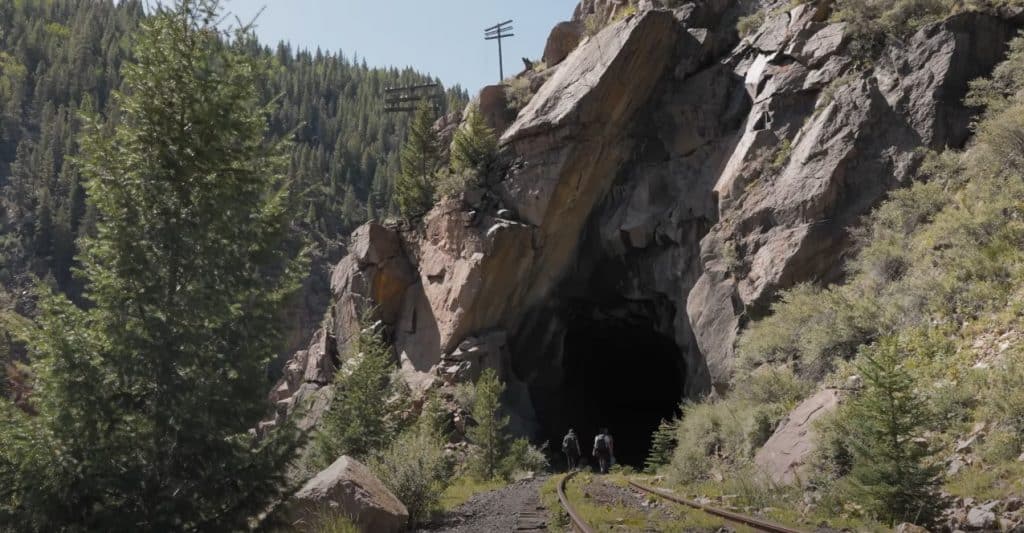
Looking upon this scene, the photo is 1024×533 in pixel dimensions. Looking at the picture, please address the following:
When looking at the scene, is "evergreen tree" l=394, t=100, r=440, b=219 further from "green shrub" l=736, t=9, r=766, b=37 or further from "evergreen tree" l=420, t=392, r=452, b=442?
"green shrub" l=736, t=9, r=766, b=37

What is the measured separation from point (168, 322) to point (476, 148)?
22.0 metres

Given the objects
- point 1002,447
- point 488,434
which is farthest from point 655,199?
point 1002,447

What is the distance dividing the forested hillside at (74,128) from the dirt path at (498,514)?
52196 mm

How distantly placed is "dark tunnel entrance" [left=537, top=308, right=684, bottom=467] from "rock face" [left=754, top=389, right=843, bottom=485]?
50.6 ft

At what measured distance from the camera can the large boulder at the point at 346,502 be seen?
8538mm

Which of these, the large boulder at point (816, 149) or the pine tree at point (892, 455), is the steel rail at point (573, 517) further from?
the large boulder at point (816, 149)

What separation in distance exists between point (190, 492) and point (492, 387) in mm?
12594

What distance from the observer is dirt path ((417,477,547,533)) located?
9367mm

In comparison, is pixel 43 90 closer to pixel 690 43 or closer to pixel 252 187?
pixel 690 43

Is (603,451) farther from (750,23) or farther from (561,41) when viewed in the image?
(561,41)

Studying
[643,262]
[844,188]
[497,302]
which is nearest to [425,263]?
[497,302]

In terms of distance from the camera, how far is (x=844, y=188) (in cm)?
1769

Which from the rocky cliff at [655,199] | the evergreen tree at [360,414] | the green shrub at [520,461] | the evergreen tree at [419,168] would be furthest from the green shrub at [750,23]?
the evergreen tree at [360,414]

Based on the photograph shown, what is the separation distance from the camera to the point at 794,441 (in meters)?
11.2
